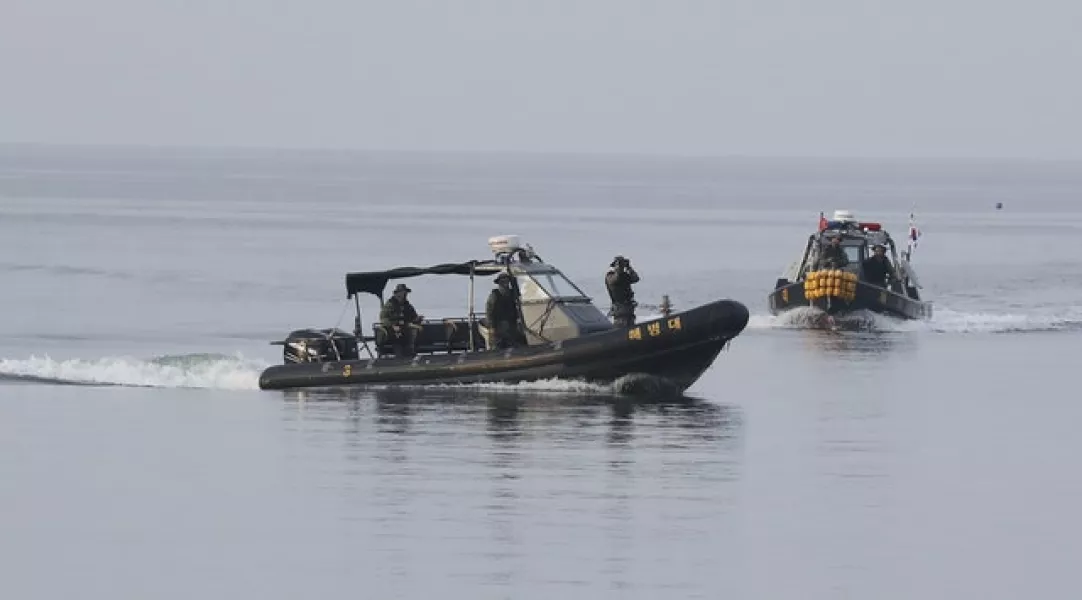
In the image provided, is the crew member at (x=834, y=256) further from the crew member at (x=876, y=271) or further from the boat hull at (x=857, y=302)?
the boat hull at (x=857, y=302)

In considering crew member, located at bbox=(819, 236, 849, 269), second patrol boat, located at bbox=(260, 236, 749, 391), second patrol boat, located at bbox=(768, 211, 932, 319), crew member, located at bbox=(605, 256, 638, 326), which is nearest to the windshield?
second patrol boat, located at bbox=(260, 236, 749, 391)

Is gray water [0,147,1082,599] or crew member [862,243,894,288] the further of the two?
crew member [862,243,894,288]

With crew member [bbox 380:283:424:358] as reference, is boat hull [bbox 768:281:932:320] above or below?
above

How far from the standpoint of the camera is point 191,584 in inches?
797

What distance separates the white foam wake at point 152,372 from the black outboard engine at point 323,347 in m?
0.97

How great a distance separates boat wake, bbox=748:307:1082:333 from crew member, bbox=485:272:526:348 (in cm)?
1698

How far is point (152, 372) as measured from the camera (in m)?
37.3

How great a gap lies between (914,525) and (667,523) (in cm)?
249

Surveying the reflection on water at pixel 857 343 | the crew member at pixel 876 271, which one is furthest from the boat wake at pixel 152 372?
the crew member at pixel 876 271

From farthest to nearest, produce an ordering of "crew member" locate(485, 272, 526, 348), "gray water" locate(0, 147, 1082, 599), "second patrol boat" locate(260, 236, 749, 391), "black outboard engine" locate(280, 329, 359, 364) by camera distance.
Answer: "black outboard engine" locate(280, 329, 359, 364)
"crew member" locate(485, 272, 526, 348)
"second patrol boat" locate(260, 236, 749, 391)
"gray water" locate(0, 147, 1082, 599)

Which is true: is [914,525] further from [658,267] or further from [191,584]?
[658,267]

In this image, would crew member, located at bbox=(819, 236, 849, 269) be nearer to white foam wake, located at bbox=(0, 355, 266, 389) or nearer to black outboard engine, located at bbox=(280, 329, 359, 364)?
white foam wake, located at bbox=(0, 355, 266, 389)

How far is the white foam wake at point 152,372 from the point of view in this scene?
119 feet

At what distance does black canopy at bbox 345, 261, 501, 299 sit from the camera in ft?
115
